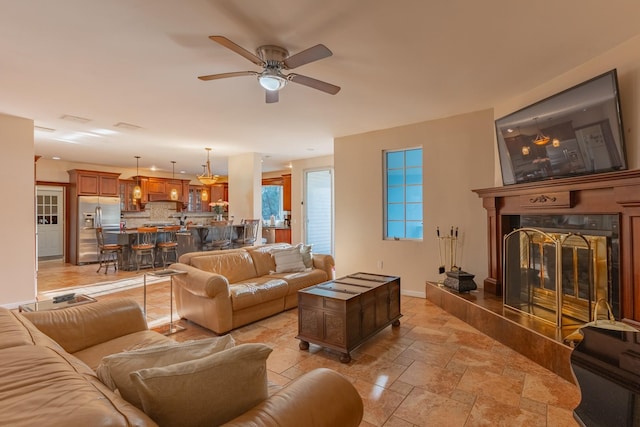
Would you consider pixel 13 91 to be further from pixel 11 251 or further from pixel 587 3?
pixel 587 3

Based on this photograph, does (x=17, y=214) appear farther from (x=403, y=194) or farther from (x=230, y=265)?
(x=403, y=194)

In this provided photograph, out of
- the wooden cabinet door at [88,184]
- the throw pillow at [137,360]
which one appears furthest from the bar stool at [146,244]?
the throw pillow at [137,360]

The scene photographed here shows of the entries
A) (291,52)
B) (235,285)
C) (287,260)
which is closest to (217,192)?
(287,260)

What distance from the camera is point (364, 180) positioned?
538 centimetres

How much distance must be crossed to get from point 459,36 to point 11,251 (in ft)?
19.8

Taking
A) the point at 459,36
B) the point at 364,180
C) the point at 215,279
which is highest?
the point at 459,36

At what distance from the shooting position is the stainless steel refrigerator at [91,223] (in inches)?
315

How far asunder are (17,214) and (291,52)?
15.1 ft

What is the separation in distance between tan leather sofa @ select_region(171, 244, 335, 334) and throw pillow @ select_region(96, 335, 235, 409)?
199 cm

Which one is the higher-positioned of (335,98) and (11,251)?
(335,98)

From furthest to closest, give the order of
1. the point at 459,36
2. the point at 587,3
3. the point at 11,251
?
the point at 11,251 < the point at 459,36 < the point at 587,3

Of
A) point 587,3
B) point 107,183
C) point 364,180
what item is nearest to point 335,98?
point 364,180

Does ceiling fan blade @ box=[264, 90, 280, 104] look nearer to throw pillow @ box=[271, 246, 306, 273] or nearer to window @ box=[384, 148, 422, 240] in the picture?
throw pillow @ box=[271, 246, 306, 273]

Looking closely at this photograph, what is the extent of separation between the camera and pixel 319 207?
7.92m
